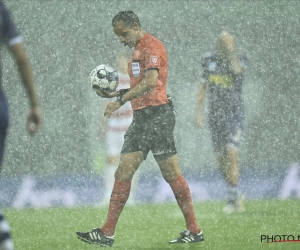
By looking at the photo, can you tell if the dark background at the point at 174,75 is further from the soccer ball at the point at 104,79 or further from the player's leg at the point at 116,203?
the player's leg at the point at 116,203

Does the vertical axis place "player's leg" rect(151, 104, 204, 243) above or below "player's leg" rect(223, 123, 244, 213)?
below

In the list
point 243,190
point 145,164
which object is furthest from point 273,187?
point 145,164

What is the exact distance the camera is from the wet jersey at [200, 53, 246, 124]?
952cm

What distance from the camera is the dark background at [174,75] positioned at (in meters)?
15.6

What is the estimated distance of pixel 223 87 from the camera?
377 inches

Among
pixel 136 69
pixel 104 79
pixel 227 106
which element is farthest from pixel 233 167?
pixel 136 69

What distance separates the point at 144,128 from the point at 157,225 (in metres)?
1.93

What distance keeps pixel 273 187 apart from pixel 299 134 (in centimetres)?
437

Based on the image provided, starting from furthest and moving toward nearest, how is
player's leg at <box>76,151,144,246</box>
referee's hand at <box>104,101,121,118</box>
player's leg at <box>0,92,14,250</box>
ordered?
player's leg at <box>76,151,144,246</box>, referee's hand at <box>104,101,121,118</box>, player's leg at <box>0,92,14,250</box>

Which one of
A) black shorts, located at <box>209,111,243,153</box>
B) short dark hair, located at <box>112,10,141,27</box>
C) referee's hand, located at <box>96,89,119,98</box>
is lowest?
referee's hand, located at <box>96,89,119,98</box>

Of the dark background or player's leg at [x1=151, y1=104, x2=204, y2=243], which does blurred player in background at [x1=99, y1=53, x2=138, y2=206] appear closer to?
the dark background

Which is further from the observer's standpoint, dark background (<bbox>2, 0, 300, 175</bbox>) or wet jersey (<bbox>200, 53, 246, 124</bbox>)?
dark background (<bbox>2, 0, 300, 175</bbox>)

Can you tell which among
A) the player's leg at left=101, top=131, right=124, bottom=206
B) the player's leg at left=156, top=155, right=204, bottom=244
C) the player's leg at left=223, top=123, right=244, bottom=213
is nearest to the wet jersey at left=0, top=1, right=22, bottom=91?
the player's leg at left=156, top=155, right=204, bottom=244

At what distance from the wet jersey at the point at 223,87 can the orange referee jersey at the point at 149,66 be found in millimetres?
2331
